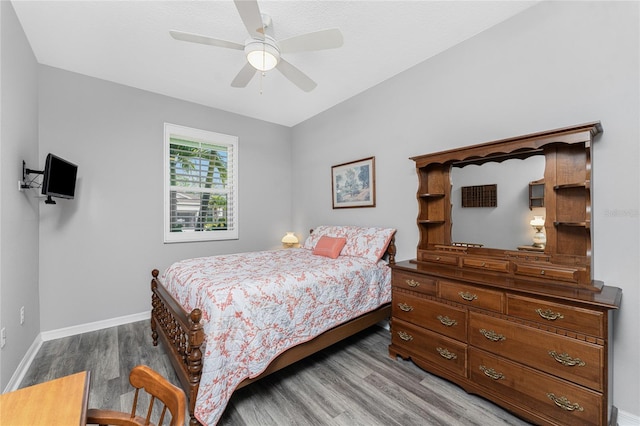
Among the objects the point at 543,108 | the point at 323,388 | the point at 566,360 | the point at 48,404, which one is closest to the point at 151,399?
the point at 48,404

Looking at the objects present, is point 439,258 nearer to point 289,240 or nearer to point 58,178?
point 289,240

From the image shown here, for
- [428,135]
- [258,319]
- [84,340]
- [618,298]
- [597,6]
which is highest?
[597,6]

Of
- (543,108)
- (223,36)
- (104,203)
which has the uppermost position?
(223,36)

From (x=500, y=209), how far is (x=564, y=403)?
1339 mm

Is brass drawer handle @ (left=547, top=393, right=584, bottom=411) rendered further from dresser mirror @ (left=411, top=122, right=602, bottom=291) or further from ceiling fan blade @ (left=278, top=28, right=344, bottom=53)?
ceiling fan blade @ (left=278, top=28, right=344, bottom=53)

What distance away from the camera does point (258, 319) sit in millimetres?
1908

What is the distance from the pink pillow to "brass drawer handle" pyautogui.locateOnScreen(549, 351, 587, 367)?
1.97 m

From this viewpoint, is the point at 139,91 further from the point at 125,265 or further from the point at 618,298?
the point at 618,298

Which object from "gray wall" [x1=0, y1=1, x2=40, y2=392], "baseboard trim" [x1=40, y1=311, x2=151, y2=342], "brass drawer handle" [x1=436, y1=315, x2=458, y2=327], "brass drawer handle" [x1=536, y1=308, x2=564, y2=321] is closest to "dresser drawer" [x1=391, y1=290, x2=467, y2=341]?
"brass drawer handle" [x1=436, y1=315, x2=458, y2=327]

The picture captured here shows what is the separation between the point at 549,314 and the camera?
1649 mm

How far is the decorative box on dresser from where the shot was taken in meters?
1.55

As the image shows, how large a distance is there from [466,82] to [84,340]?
15.2 ft

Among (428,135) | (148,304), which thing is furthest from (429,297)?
(148,304)

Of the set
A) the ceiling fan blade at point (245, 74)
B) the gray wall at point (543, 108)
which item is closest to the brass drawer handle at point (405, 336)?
the gray wall at point (543, 108)
